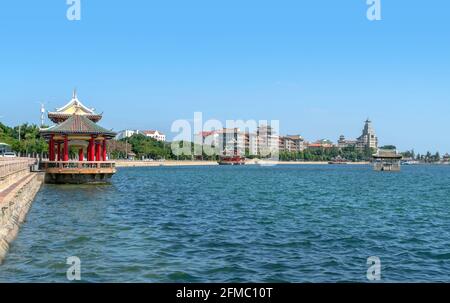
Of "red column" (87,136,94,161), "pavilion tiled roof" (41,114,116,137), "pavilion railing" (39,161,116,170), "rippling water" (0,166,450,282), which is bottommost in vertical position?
"rippling water" (0,166,450,282)

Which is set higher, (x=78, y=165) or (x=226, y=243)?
(x=78, y=165)

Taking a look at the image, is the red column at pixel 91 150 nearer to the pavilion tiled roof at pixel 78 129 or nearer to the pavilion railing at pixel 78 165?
the pavilion tiled roof at pixel 78 129

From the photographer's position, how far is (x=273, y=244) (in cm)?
2050

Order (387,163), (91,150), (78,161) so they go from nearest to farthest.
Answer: (78,161), (91,150), (387,163)

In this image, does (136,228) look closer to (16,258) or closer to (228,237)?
(228,237)

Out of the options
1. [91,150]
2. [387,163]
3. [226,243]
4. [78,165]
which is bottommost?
[226,243]

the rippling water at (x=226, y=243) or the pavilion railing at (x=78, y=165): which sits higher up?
the pavilion railing at (x=78, y=165)

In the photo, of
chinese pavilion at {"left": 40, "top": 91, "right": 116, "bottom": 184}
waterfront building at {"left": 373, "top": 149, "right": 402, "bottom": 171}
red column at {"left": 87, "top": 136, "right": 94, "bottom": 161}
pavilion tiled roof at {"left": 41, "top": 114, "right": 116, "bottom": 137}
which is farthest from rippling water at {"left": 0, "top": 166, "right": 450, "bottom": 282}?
waterfront building at {"left": 373, "top": 149, "right": 402, "bottom": 171}

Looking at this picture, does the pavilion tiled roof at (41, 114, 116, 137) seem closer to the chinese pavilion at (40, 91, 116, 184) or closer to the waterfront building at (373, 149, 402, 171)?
the chinese pavilion at (40, 91, 116, 184)

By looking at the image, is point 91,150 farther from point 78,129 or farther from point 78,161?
point 78,129

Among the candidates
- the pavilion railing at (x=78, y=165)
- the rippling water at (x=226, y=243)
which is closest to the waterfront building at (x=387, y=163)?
the pavilion railing at (x=78, y=165)

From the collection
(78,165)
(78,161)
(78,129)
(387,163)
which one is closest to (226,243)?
(78,165)
